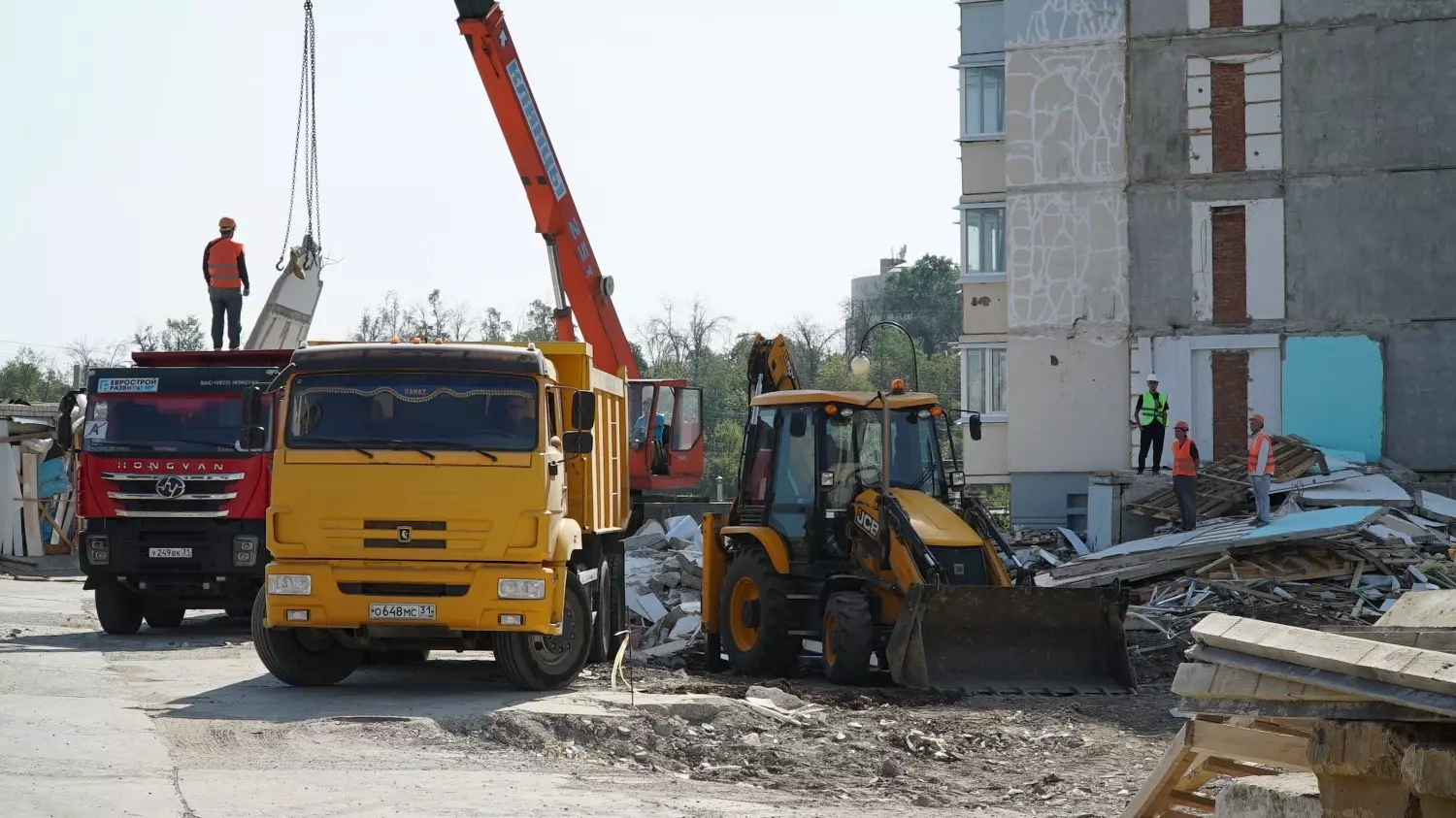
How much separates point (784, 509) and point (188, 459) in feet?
21.6

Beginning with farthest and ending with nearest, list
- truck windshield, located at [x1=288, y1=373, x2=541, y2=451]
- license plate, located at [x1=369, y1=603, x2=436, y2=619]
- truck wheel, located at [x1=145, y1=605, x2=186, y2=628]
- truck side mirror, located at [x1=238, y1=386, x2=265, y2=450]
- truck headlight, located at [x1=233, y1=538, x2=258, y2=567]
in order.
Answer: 1. truck wheel, located at [x1=145, y1=605, x2=186, y2=628]
2. truck headlight, located at [x1=233, y1=538, x2=258, y2=567]
3. truck side mirror, located at [x1=238, y1=386, x2=265, y2=450]
4. truck windshield, located at [x1=288, y1=373, x2=541, y2=451]
5. license plate, located at [x1=369, y1=603, x2=436, y2=619]

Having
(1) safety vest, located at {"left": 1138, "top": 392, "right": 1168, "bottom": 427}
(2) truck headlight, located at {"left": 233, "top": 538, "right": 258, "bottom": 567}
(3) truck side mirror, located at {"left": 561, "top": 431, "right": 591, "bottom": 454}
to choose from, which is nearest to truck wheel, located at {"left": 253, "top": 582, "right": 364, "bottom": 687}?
(3) truck side mirror, located at {"left": 561, "top": 431, "right": 591, "bottom": 454}

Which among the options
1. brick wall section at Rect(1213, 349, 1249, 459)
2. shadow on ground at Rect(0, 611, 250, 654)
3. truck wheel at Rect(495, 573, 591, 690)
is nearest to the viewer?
truck wheel at Rect(495, 573, 591, 690)

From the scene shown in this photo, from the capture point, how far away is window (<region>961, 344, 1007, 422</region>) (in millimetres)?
37469

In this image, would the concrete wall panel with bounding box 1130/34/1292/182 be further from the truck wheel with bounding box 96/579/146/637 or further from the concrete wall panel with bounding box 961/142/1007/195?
the truck wheel with bounding box 96/579/146/637

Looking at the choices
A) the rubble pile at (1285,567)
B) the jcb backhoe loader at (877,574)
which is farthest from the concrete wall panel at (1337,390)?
the jcb backhoe loader at (877,574)

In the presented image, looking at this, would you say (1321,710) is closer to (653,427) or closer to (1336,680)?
(1336,680)

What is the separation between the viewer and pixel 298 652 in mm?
13609

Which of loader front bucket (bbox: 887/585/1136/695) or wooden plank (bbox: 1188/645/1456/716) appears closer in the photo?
wooden plank (bbox: 1188/645/1456/716)

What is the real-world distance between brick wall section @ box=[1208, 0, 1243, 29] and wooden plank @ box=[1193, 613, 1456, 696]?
96.0 ft

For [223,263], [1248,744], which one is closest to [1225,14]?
[223,263]

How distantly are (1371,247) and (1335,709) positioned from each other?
29.0 m

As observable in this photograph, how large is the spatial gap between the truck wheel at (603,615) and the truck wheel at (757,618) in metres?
1.14

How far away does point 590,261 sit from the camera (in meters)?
23.7
